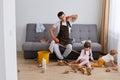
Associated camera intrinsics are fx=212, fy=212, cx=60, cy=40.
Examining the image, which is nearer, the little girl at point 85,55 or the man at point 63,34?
the little girl at point 85,55

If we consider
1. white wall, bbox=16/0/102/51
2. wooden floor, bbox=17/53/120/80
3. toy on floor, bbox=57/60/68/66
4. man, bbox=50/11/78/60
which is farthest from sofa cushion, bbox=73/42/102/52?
white wall, bbox=16/0/102/51

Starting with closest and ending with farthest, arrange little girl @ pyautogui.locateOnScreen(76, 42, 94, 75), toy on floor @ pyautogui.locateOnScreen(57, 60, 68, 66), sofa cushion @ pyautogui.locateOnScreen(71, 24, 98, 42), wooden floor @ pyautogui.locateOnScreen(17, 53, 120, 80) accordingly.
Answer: wooden floor @ pyautogui.locateOnScreen(17, 53, 120, 80)
little girl @ pyautogui.locateOnScreen(76, 42, 94, 75)
toy on floor @ pyautogui.locateOnScreen(57, 60, 68, 66)
sofa cushion @ pyautogui.locateOnScreen(71, 24, 98, 42)

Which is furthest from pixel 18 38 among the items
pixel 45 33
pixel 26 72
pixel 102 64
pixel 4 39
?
pixel 4 39

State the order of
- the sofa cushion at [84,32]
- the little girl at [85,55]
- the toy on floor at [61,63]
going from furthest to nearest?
1. the sofa cushion at [84,32]
2. the toy on floor at [61,63]
3. the little girl at [85,55]

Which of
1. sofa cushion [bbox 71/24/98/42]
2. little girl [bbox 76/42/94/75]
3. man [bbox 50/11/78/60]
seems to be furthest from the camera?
sofa cushion [bbox 71/24/98/42]

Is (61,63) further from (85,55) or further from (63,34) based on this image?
(63,34)

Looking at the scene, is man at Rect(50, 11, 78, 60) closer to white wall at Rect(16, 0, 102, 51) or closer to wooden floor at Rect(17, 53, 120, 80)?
wooden floor at Rect(17, 53, 120, 80)

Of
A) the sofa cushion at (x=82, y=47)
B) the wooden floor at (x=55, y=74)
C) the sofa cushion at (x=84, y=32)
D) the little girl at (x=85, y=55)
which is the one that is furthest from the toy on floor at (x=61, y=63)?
the sofa cushion at (x=84, y=32)

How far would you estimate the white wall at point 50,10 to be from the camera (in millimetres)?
5070

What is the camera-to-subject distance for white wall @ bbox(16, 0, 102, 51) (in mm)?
5070

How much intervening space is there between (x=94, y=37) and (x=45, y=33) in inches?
45.8

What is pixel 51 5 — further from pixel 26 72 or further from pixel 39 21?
pixel 26 72

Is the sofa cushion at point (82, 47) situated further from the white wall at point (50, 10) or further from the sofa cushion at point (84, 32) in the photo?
the white wall at point (50, 10)

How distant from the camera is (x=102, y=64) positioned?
4.23 m
